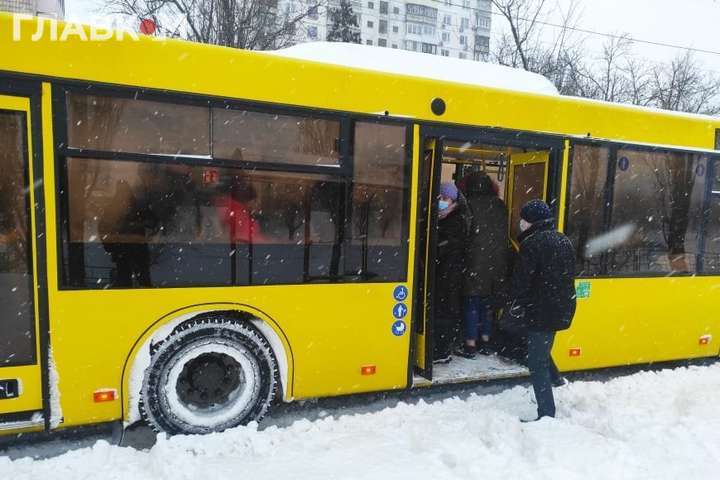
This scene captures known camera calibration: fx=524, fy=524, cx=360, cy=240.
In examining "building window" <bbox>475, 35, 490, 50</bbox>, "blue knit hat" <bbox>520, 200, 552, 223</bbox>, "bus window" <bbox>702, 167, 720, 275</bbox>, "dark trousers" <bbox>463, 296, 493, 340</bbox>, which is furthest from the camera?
"building window" <bbox>475, 35, 490, 50</bbox>

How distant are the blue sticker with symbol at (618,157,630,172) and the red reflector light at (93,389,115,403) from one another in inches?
193

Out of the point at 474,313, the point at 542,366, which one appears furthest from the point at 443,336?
the point at 542,366

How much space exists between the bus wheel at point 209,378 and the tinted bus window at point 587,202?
3.12 meters

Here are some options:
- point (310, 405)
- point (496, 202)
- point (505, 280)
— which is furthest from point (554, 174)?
point (310, 405)

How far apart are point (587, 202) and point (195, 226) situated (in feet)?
12.0

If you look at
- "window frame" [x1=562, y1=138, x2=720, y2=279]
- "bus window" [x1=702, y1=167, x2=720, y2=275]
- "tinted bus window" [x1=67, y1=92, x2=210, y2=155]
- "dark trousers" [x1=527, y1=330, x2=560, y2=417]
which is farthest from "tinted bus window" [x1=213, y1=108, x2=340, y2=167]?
"bus window" [x1=702, y1=167, x2=720, y2=275]

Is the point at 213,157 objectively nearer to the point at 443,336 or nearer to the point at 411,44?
the point at 443,336

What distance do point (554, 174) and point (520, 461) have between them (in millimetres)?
2707

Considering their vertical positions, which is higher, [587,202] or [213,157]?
[213,157]

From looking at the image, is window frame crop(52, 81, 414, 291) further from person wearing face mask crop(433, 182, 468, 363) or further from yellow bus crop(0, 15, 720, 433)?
person wearing face mask crop(433, 182, 468, 363)

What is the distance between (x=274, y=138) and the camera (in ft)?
12.7

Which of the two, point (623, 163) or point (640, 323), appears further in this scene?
point (640, 323)

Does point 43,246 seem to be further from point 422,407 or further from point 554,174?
point 554,174

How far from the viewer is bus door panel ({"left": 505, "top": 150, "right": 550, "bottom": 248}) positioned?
5.15 m
